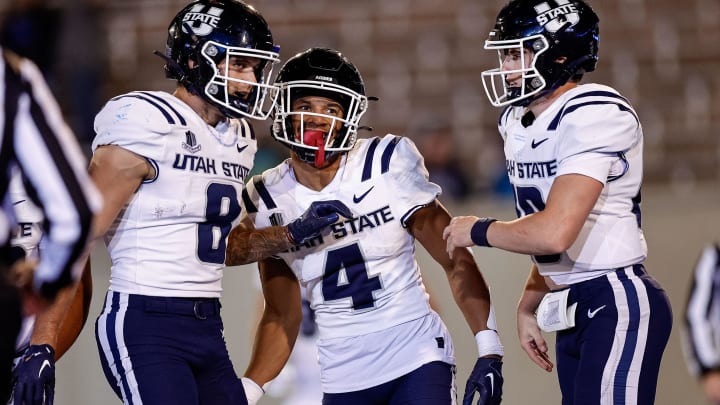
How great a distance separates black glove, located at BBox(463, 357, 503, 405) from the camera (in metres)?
3.68

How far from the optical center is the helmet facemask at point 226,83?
3715 millimetres

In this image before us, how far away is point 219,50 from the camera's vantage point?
375 cm

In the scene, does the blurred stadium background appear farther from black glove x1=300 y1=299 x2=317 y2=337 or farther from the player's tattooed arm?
the player's tattooed arm

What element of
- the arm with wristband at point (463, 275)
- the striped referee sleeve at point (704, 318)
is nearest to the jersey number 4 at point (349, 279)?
the arm with wristband at point (463, 275)

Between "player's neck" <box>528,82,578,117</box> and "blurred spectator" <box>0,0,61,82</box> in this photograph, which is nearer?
"player's neck" <box>528,82,578,117</box>

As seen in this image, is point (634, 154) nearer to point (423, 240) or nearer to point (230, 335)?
point (423, 240)

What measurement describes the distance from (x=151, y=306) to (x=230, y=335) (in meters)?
2.32

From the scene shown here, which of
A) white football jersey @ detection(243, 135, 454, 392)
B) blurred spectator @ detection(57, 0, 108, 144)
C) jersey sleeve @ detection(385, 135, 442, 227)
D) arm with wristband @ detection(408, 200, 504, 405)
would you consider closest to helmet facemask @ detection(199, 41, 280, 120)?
white football jersey @ detection(243, 135, 454, 392)

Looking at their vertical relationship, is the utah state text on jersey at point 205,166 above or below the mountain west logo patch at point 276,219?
above

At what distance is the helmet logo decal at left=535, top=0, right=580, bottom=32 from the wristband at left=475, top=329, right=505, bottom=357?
42.1 inches

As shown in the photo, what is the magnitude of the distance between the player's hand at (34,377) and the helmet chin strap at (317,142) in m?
1.10

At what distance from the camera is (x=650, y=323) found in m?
3.39

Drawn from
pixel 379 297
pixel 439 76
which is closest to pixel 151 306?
pixel 379 297

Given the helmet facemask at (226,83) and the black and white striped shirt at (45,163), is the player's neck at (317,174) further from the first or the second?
the black and white striped shirt at (45,163)
